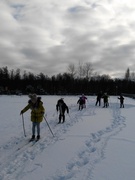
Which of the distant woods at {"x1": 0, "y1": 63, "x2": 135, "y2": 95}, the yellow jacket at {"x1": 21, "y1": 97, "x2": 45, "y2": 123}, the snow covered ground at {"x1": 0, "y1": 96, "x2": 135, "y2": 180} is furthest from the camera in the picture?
the distant woods at {"x1": 0, "y1": 63, "x2": 135, "y2": 95}

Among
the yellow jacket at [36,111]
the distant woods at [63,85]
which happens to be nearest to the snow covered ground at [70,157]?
the yellow jacket at [36,111]

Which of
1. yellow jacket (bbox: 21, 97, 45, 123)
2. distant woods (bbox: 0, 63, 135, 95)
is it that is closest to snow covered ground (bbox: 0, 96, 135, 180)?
yellow jacket (bbox: 21, 97, 45, 123)

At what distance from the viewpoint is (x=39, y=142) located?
9.76 metres

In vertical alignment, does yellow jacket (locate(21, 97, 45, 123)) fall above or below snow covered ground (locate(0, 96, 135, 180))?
above

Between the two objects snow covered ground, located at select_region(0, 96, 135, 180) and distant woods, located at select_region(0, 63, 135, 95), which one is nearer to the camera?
snow covered ground, located at select_region(0, 96, 135, 180)

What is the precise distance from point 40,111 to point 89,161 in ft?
12.6

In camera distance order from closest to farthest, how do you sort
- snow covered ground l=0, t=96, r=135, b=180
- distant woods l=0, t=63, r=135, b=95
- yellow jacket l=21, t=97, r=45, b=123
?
snow covered ground l=0, t=96, r=135, b=180 → yellow jacket l=21, t=97, r=45, b=123 → distant woods l=0, t=63, r=135, b=95

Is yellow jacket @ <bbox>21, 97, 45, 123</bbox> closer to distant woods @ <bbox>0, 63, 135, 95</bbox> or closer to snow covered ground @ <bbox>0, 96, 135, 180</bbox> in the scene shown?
snow covered ground @ <bbox>0, 96, 135, 180</bbox>

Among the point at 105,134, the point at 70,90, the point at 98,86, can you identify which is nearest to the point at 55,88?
the point at 70,90

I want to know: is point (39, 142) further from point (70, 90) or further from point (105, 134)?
point (70, 90)

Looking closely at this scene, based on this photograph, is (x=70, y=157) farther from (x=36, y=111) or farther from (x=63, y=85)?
(x=63, y=85)

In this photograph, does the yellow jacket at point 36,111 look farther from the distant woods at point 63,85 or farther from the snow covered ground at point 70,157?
the distant woods at point 63,85

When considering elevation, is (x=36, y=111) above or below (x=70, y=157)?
above

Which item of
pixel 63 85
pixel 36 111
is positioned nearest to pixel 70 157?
pixel 36 111
